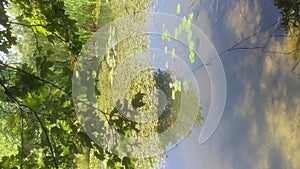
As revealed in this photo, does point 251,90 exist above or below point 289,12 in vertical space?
below

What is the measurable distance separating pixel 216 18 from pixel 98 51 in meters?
0.44

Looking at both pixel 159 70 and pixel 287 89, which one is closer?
pixel 287 89

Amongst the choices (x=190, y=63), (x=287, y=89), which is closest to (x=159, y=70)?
(x=190, y=63)

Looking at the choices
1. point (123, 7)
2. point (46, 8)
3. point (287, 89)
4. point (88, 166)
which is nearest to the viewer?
point (287, 89)

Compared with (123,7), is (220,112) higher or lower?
lower

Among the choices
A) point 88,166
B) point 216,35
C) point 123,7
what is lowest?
point 88,166

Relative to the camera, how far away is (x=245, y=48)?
96 cm

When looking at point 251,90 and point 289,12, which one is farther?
point 251,90

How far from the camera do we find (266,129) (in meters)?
0.82

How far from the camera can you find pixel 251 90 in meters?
0.90

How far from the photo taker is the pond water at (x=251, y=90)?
75 centimetres

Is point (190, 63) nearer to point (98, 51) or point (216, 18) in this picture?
point (216, 18)

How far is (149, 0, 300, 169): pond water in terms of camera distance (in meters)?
0.75

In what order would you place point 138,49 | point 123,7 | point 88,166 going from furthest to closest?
point 123,7 < point 88,166 < point 138,49
